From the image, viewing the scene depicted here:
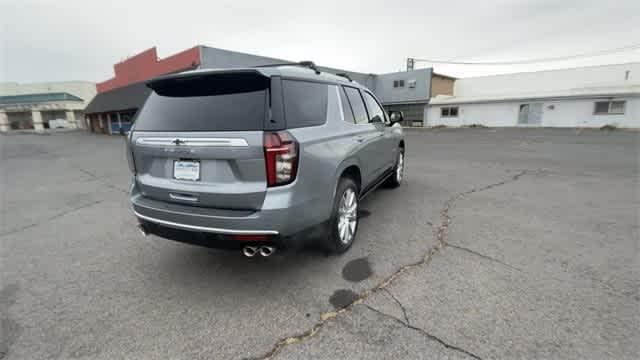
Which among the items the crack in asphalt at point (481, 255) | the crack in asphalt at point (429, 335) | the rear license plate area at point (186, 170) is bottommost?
the crack in asphalt at point (429, 335)

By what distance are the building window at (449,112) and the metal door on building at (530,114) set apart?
18.2 feet

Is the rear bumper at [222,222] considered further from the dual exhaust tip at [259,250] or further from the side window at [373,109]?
the side window at [373,109]

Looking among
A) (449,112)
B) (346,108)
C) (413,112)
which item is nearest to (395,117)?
(346,108)

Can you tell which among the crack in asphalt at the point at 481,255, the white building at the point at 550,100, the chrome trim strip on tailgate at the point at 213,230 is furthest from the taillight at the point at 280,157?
the white building at the point at 550,100

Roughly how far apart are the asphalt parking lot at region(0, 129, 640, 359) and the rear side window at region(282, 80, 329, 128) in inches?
59.3

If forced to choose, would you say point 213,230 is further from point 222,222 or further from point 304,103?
point 304,103

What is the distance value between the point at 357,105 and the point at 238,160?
2.30m

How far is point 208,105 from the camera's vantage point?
257 centimetres

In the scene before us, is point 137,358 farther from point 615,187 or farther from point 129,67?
point 129,67

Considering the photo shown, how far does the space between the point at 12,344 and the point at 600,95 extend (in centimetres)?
3150

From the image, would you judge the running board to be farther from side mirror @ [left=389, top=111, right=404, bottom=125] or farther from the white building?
the white building

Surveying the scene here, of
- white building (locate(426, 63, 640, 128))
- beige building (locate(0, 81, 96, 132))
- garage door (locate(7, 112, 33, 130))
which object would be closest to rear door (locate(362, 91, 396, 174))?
white building (locate(426, 63, 640, 128))

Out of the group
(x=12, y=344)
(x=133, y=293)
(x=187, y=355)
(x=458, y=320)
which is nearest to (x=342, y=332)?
(x=458, y=320)

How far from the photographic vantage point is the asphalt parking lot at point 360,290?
6.89ft
